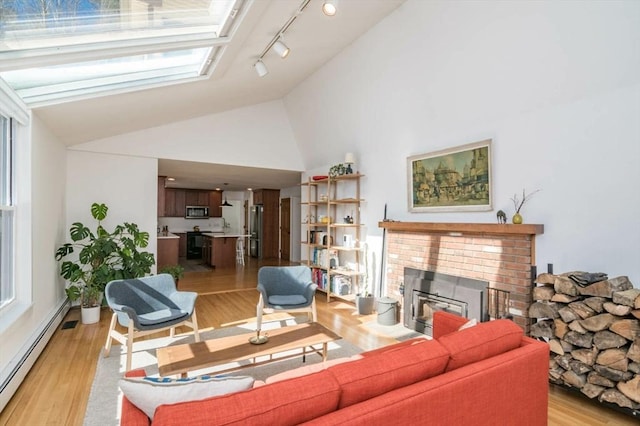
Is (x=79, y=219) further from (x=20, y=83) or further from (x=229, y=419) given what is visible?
(x=229, y=419)

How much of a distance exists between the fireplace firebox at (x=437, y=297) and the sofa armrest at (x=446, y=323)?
1141 mm

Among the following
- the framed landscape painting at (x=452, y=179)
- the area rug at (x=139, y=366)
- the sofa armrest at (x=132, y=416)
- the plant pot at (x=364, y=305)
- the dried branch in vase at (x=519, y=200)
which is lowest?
the area rug at (x=139, y=366)

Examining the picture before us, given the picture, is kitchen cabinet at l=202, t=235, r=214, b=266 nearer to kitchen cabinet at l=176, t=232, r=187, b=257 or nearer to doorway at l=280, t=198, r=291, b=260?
kitchen cabinet at l=176, t=232, r=187, b=257

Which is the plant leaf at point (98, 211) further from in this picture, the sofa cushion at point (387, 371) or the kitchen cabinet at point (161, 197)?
the sofa cushion at point (387, 371)

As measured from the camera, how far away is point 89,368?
3027 mm

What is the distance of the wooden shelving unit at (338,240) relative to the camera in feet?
17.9

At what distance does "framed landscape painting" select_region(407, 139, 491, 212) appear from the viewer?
3516mm

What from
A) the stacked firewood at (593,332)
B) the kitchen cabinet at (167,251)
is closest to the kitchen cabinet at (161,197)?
the kitchen cabinet at (167,251)

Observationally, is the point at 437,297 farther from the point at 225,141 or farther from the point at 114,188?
the point at 114,188

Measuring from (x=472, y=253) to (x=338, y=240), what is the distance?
2.74 metres

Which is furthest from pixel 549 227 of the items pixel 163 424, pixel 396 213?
pixel 163 424

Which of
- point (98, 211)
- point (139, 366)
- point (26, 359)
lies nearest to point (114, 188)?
point (98, 211)

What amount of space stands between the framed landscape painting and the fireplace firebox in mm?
808

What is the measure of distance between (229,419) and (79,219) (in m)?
5.09
